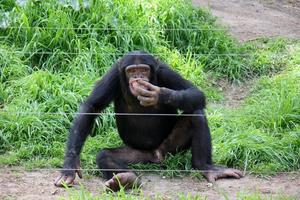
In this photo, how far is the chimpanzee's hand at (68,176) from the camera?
5848mm

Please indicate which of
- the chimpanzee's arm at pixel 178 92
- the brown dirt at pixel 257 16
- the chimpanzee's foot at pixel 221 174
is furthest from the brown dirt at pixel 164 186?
the brown dirt at pixel 257 16

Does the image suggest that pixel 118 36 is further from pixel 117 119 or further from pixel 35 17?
pixel 117 119

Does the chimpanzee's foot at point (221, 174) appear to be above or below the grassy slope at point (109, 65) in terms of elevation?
below

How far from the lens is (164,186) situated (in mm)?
6039

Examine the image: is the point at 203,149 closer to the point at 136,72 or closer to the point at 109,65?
the point at 136,72

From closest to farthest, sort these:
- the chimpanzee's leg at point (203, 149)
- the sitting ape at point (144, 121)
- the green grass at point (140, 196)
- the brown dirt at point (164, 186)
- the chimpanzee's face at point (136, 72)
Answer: the green grass at point (140, 196)
the brown dirt at point (164, 186)
the sitting ape at point (144, 121)
the chimpanzee's face at point (136, 72)
the chimpanzee's leg at point (203, 149)

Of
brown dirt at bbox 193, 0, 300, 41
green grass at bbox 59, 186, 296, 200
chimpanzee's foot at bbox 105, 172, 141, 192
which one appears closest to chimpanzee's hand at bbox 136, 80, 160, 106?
chimpanzee's foot at bbox 105, 172, 141, 192

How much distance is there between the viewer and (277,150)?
6555 mm

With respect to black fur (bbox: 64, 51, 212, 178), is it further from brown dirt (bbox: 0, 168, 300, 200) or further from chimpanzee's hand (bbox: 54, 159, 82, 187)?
brown dirt (bbox: 0, 168, 300, 200)

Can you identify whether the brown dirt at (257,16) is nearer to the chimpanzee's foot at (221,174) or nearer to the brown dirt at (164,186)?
the chimpanzee's foot at (221,174)

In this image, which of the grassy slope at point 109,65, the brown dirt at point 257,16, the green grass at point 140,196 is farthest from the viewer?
the brown dirt at point 257,16

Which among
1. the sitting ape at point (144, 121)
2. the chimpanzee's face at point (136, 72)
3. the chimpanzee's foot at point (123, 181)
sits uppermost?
the chimpanzee's face at point (136, 72)

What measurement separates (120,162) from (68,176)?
0.52m

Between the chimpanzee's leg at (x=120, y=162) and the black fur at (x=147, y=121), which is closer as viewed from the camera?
the chimpanzee's leg at (x=120, y=162)
